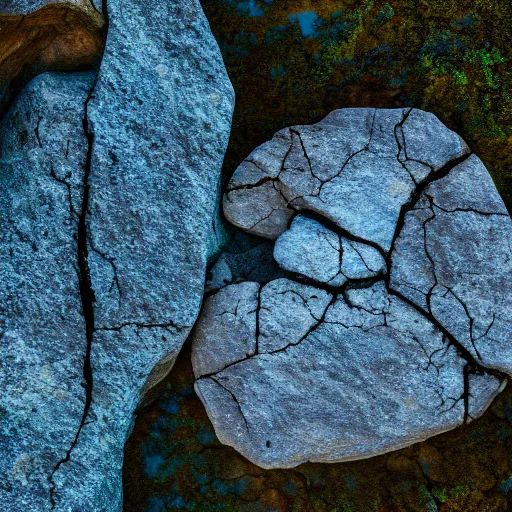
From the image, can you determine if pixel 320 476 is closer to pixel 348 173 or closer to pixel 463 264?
pixel 463 264

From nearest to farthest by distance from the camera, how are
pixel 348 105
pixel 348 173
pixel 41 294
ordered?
1. pixel 41 294
2. pixel 348 173
3. pixel 348 105

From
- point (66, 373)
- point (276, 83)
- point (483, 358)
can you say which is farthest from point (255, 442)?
point (276, 83)

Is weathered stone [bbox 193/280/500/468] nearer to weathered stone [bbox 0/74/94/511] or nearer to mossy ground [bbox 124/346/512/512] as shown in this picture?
mossy ground [bbox 124/346/512/512]

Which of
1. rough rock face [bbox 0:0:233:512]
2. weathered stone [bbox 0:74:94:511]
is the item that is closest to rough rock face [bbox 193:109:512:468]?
rough rock face [bbox 0:0:233:512]

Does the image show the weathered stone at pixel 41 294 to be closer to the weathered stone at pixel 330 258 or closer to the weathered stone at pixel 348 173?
the weathered stone at pixel 348 173

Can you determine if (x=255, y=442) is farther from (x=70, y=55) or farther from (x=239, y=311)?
(x=70, y=55)

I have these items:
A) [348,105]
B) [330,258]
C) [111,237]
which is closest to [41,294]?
[111,237]
